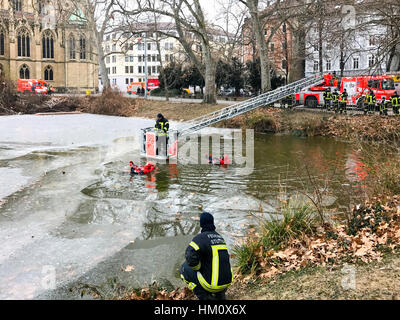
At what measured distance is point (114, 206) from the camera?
452 inches

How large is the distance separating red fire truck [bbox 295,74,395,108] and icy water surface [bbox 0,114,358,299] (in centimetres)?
988

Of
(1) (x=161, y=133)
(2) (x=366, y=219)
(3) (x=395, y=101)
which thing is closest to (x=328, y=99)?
(3) (x=395, y=101)

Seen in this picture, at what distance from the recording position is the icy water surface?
24.9 feet

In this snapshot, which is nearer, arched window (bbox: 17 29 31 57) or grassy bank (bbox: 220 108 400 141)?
grassy bank (bbox: 220 108 400 141)


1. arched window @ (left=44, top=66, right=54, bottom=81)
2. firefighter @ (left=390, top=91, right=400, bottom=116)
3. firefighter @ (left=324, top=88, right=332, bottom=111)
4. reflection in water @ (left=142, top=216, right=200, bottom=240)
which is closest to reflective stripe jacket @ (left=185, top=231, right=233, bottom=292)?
reflection in water @ (left=142, top=216, right=200, bottom=240)

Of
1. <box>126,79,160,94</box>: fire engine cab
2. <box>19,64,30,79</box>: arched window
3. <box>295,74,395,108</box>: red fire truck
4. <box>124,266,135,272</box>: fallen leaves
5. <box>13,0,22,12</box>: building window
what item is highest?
<box>13,0,22,12</box>: building window

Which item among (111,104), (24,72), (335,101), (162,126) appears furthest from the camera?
(24,72)

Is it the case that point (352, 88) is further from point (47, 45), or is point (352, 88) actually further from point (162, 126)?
point (47, 45)

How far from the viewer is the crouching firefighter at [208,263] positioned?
5527 millimetres

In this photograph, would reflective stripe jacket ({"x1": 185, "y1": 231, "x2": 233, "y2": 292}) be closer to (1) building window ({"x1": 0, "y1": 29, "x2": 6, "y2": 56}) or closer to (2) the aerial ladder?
(2) the aerial ladder

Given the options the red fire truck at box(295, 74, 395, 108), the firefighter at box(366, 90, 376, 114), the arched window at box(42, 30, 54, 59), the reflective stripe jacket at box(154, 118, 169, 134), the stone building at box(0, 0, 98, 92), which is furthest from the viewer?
the arched window at box(42, 30, 54, 59)

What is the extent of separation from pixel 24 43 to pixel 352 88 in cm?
5782
